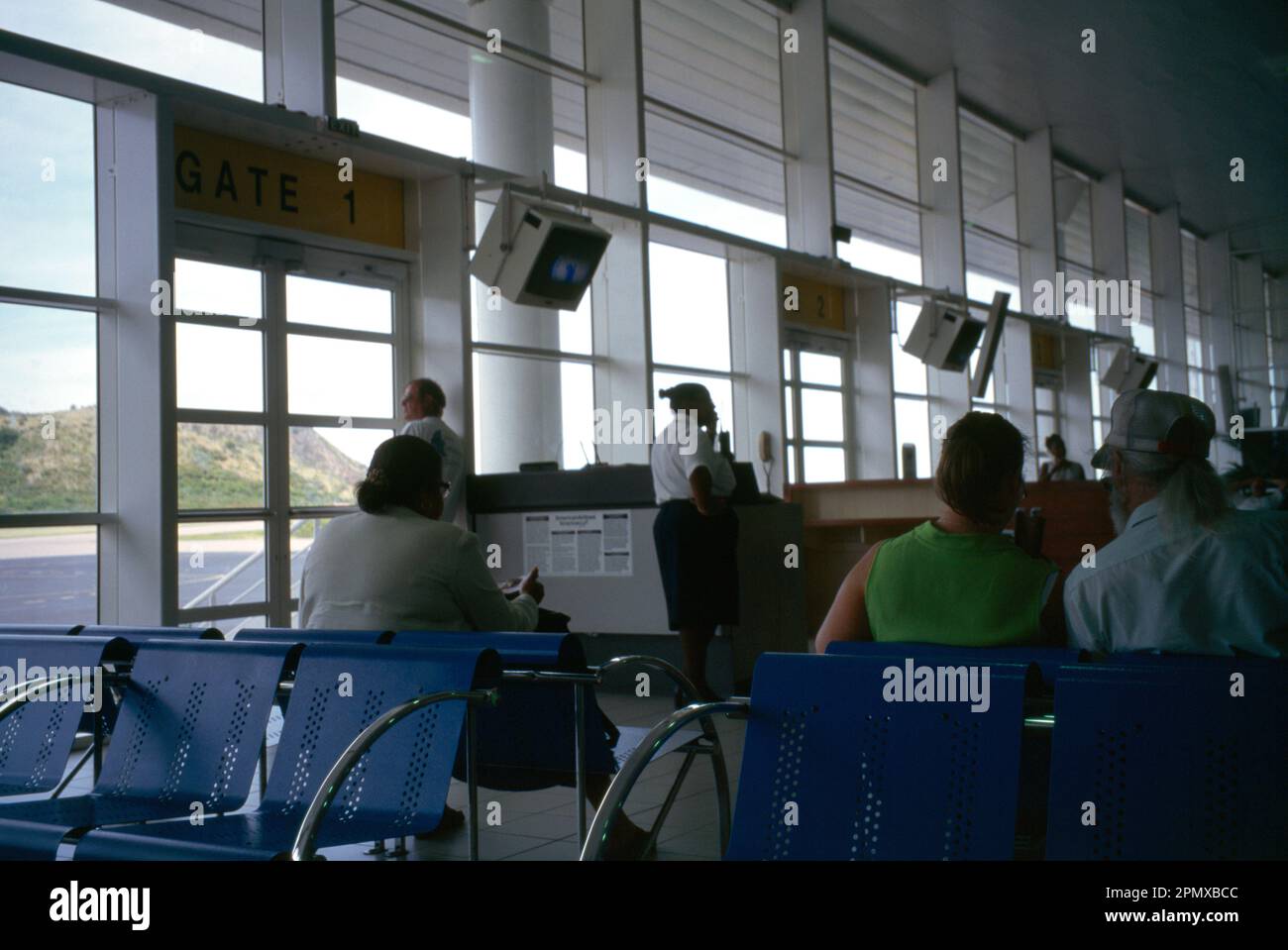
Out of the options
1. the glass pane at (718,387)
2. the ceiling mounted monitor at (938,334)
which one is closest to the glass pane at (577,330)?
the glass pane at (718,387)

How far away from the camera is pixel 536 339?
321 inches

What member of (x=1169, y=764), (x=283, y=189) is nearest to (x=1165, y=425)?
(x=1169, y=764)

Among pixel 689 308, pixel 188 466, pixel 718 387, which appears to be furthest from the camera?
pixel 718 387

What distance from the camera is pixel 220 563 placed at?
5.98m

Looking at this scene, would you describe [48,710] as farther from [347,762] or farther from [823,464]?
[823,464]

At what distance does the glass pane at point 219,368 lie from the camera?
19.3 ft

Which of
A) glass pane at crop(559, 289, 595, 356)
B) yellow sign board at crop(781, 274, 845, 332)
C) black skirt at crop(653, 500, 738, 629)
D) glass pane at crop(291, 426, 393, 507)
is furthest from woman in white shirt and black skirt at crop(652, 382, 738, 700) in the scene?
yellow sign board at crop(781, 274, 845, 332)

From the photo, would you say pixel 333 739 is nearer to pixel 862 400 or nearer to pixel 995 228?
pixel 862 400

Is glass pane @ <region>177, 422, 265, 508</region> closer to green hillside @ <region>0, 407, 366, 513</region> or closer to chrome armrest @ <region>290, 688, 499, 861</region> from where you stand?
green hillside @ <region>0, 407, 366, 513</region>

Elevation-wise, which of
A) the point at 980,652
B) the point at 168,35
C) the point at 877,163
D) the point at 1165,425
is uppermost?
the point at 877,163

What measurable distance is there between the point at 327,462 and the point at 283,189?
155cm

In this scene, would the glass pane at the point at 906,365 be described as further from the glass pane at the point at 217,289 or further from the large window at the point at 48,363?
the large window at the point at 48,363

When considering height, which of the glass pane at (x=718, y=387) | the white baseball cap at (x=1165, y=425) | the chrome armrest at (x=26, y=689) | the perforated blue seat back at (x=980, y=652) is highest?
the glass pane at (x=718, y=387)

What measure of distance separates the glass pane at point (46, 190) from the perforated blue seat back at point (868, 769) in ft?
15.3
